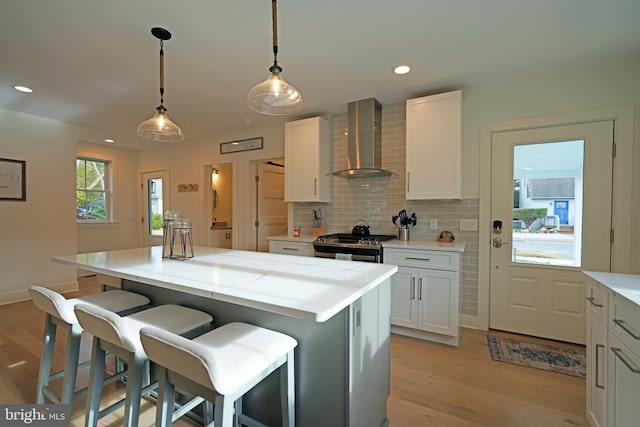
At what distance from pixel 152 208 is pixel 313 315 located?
6.05m

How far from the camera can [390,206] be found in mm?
3557

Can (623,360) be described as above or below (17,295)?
above

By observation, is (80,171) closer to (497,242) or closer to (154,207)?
(154,207)

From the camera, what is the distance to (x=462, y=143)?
312cm

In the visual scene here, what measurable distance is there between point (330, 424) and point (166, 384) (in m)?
0.71

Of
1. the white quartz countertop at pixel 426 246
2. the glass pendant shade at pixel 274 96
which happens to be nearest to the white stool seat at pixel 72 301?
the glass pendant shade at pixel 274 96

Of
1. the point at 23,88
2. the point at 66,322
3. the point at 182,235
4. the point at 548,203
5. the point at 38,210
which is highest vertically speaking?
the point at 23,88

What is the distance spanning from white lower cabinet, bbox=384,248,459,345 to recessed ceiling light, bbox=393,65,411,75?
1.67 m

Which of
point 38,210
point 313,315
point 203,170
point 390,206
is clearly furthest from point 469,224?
point 38,210

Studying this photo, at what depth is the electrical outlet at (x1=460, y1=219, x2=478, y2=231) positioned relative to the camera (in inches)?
121

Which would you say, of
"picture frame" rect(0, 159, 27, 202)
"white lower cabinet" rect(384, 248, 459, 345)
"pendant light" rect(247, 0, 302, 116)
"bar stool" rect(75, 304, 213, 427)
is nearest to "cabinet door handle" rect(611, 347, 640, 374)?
"white lower cabinet" rect(384, 248, 459, 345)

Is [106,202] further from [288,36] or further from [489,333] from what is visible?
[489,333]

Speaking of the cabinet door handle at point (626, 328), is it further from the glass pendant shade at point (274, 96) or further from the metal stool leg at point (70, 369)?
the metal stool leg at point (70, 369)

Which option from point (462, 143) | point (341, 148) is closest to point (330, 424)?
point (462, 143)
